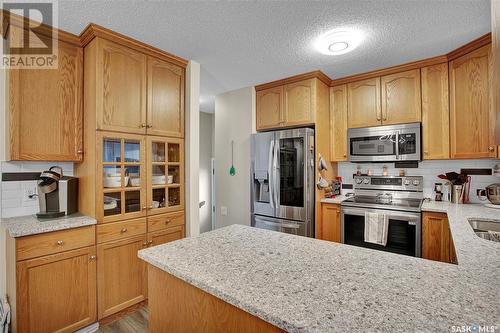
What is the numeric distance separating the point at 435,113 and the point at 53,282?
148 inches

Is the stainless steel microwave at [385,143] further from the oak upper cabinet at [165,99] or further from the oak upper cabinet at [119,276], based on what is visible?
the oak upper cabinet at [119,276]

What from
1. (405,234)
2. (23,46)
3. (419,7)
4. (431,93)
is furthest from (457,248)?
(23,46)

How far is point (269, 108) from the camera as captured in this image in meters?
3.27

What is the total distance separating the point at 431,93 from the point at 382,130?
0.59 m

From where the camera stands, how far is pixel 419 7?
171 cm

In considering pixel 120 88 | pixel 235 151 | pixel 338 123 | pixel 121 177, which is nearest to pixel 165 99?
pixel 120 88

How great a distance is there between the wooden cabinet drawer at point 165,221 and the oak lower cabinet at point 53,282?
1.56 feet

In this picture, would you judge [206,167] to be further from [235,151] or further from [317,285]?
[317,285]

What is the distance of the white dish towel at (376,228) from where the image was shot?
249 cm

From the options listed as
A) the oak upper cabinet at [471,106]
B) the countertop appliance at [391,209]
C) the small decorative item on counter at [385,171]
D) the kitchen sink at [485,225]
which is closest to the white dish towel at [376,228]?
the countertop appliance at [391,209]

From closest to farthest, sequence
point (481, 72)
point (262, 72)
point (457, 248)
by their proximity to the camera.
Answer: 1. point (457, 248)
2. point (481, 72)
3. point (262, 72)

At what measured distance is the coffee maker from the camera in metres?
1.91

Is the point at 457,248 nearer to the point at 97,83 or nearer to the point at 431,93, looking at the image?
the point at 431,93
